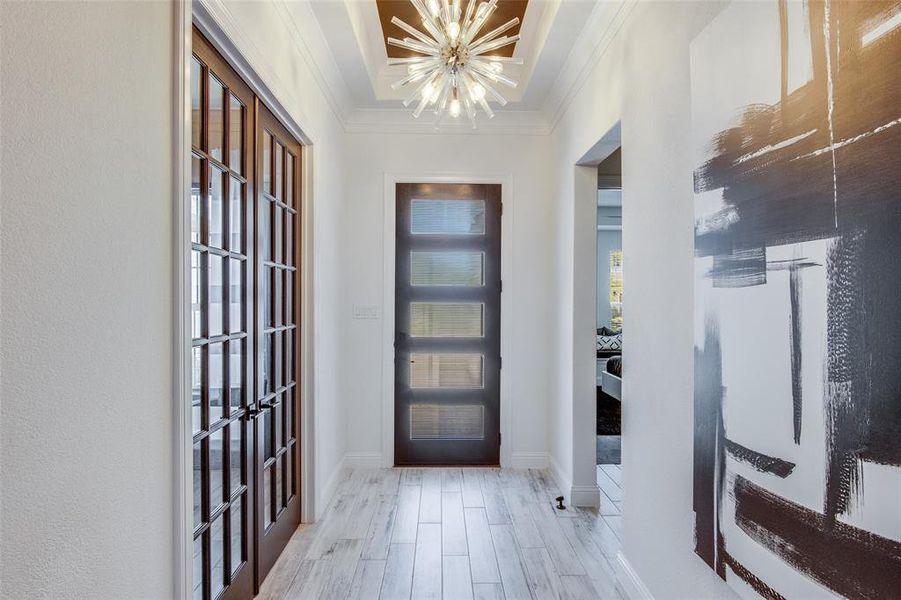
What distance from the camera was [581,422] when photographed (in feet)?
10.3

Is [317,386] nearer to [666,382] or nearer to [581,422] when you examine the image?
[581,422]

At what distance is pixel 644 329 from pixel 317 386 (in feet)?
6.03

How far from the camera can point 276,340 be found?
2430 mm

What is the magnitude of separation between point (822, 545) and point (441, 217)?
10.3 feet

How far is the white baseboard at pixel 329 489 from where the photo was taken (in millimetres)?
2924

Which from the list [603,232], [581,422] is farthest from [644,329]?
[603,232]

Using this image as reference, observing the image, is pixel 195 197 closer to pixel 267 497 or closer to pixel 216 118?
pixel 216 118

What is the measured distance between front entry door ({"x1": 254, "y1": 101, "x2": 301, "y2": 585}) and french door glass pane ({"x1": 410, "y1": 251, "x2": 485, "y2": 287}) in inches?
47.2

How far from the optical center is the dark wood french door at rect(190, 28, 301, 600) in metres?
1.64

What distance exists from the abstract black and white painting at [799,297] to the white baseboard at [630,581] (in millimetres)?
636

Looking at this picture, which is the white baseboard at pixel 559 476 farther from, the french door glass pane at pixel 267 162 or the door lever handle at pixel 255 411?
the french door glass pane at pixel 267 162
